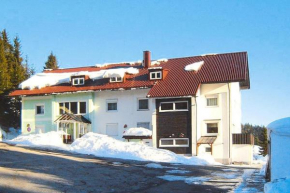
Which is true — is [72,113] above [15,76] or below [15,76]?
below

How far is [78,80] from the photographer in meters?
38.9

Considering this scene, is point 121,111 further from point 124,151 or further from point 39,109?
point 124,151

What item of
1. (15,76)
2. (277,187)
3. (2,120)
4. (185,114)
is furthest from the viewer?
(15,76)

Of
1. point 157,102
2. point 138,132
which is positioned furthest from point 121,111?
point 157,102

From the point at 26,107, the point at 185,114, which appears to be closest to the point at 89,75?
the point at 26,107

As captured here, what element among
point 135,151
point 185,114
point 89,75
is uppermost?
point 89,75

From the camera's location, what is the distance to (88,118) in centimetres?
3784

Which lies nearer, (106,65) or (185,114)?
(185,114)

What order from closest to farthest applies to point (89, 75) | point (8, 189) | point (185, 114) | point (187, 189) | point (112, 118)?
point (8, 189), point (187, 189), point (185, 114), point (112, 118), point (89, 75)

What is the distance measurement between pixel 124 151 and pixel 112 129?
39.4ft

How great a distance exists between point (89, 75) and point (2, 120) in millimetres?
14202

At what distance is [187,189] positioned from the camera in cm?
1302

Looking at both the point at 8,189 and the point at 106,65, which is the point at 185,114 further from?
the point at 8,189

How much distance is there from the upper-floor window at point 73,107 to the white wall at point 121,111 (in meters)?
1.28
